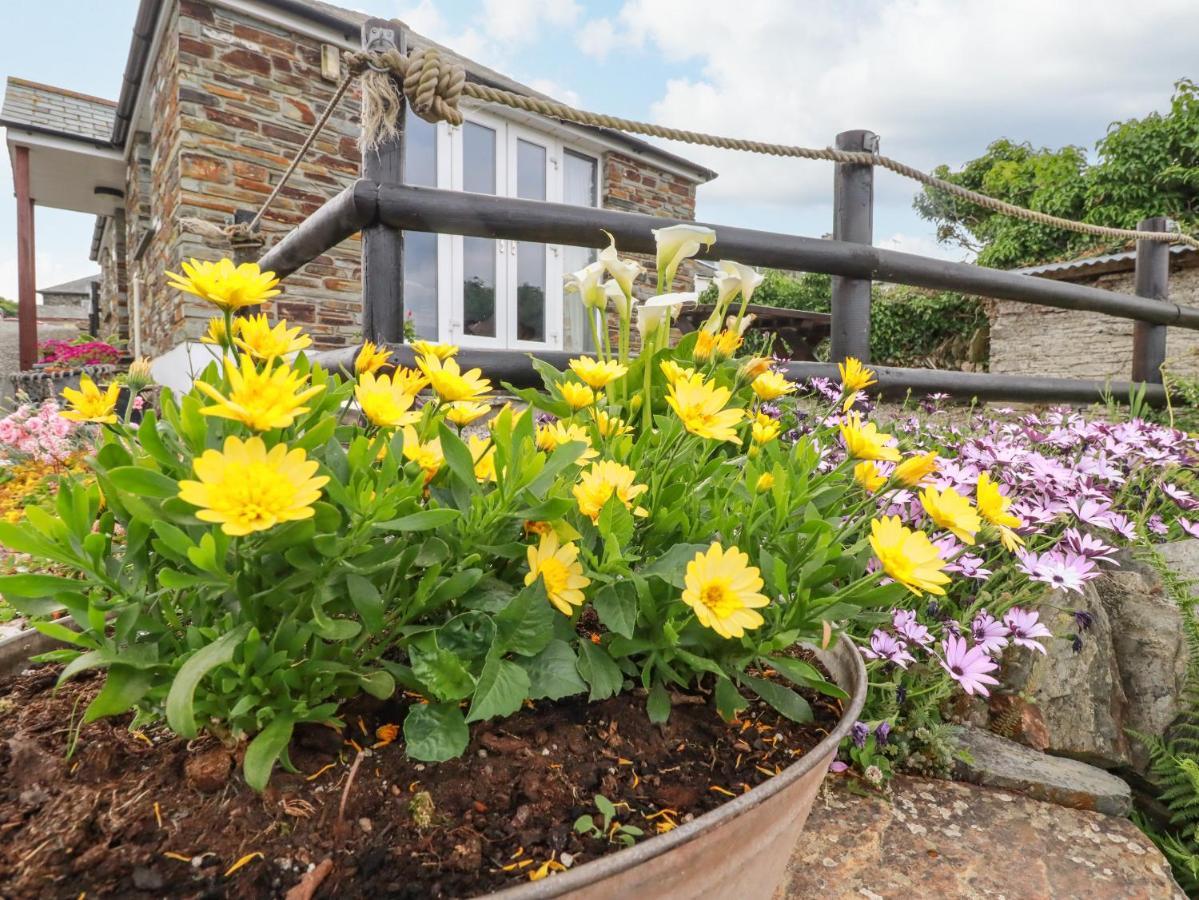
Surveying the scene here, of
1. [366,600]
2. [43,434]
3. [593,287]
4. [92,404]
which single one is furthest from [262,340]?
[43,434]

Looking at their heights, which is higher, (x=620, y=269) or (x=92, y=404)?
(x=620, y=269)

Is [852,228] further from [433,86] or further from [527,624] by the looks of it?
[527,624]

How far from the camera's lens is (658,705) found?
2.24 ft

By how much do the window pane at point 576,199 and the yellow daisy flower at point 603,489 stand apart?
6.72 m

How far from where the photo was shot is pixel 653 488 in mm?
773

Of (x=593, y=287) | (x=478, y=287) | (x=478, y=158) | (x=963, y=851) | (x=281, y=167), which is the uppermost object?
(x=478, y=158)

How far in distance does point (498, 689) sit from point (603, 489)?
20cm

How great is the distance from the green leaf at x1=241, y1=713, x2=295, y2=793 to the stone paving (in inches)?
26.0

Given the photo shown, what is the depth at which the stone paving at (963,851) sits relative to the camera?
0.91m

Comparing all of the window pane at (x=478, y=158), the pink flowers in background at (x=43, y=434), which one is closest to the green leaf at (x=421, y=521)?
the pink flowers in background at (x=43, y=434)

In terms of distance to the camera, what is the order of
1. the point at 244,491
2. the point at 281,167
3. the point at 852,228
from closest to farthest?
the point at 244,491 → the point at 852,228 → the point at 281,167

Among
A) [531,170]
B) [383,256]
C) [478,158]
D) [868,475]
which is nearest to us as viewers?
[868,475]

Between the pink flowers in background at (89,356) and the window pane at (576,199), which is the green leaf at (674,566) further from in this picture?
the pink flowers in background at (89,356)

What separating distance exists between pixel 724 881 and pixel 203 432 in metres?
0.55
